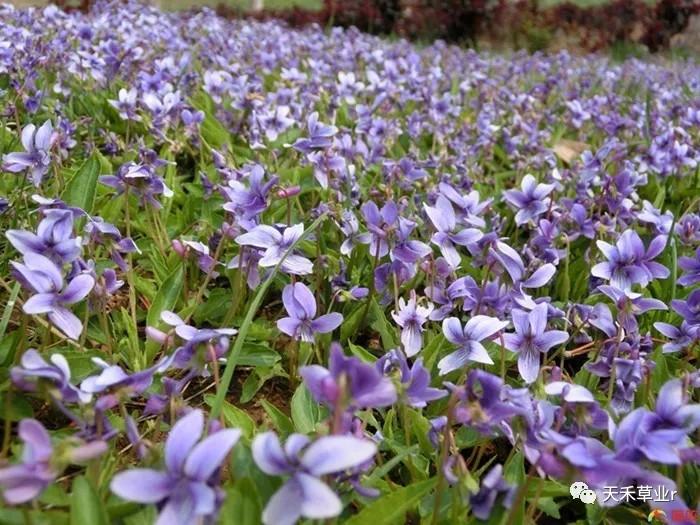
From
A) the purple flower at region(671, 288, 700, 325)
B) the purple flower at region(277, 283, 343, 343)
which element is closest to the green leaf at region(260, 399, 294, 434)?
the purple flower at region(277, 283, 343, 343)

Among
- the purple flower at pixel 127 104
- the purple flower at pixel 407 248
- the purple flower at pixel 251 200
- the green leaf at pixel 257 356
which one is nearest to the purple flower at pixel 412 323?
the purple flower at pixel 407 248

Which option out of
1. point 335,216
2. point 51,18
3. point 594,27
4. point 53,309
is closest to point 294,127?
point 335,216

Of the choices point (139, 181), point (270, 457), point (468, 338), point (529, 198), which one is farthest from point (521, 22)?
point (270, 457)

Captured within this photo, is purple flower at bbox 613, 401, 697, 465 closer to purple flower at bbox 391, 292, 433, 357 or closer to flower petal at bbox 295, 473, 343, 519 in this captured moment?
flower petal at bbox 295, 473, 343, 519

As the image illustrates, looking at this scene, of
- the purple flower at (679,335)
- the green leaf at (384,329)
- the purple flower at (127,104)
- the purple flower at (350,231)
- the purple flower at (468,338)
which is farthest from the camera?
the purple flower at (127,104)

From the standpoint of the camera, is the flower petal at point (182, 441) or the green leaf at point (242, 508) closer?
the flower petal at point (182, 441)

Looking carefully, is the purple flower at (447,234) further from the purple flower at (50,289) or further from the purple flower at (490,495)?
the purple flower at (50,289)

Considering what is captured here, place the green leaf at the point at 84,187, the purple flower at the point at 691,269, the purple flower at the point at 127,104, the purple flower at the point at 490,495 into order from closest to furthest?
the purple flower at the point at 490,495, the purple flower at the point at 691,269, the green leaf at the point at 84,187, the purple flower at the point at 127,104
